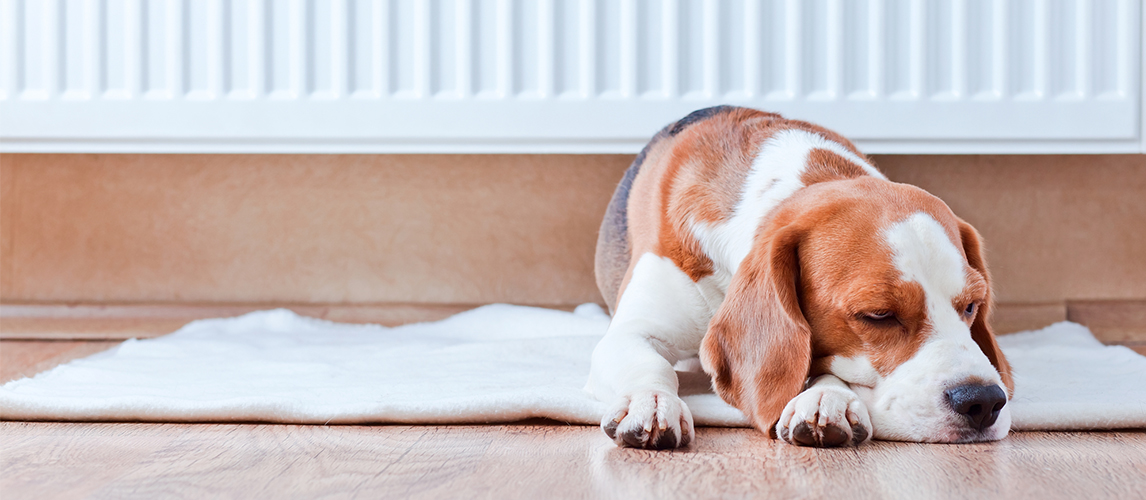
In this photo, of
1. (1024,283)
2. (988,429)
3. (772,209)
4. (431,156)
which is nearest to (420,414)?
(772,209)

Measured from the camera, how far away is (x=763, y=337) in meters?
0.91

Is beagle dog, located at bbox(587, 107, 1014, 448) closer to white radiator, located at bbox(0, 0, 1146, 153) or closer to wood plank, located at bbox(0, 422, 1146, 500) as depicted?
wood plank, located at bbox(0, 422, 1146, 500)

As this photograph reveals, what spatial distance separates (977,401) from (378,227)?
4.20 feet

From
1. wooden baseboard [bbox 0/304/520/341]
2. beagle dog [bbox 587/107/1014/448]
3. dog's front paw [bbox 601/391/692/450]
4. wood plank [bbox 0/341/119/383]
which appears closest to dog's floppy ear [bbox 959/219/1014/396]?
beagle dog [bbox 587/107/1014/448]

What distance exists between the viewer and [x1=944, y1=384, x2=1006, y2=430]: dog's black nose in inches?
32.8

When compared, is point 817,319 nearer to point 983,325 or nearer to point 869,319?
point 869,319

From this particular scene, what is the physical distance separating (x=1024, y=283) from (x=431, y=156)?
1253 millimetres

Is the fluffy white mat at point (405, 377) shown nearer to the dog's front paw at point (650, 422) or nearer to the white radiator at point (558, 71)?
the dog's front paw at point (650, 422)

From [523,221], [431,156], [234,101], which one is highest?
[234,101]

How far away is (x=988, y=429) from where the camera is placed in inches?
34.0

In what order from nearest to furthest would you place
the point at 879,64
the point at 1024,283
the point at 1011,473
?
the point at 1011,473 → the point at 879,64 → the point at 1024,283

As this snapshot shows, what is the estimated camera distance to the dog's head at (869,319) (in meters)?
0.85

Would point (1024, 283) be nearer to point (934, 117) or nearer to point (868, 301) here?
point (934, 117)

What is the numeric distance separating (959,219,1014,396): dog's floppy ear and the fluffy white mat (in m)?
0.04
